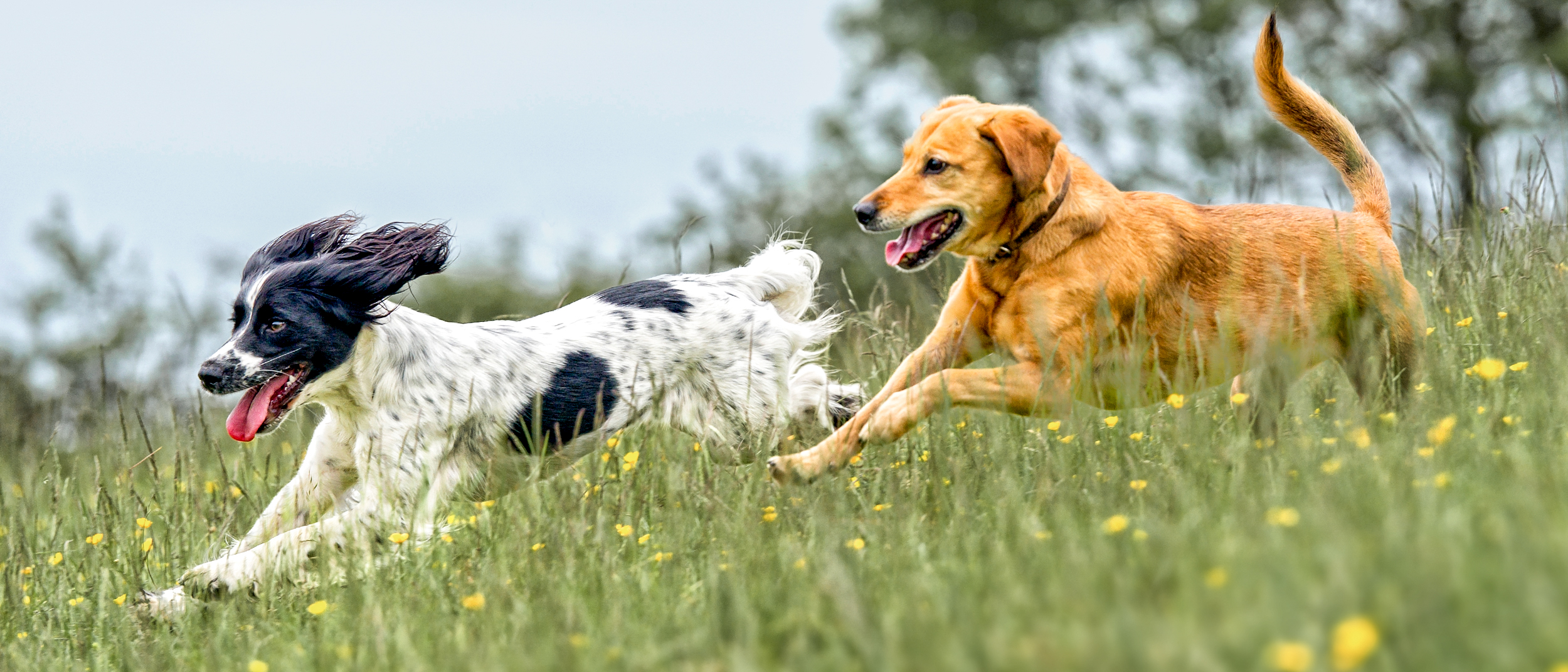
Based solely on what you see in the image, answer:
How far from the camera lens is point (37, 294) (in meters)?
15.6

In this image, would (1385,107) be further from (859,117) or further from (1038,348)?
(1038,348)

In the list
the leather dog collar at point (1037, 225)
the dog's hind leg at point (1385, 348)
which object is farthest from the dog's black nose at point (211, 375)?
the dog's hind leg at point (1385, 348)

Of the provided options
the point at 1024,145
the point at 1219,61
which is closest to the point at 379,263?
the point at 1024,145

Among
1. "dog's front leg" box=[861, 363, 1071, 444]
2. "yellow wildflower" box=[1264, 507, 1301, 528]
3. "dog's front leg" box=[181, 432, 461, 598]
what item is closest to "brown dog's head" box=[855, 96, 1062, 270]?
"dog's front leg" box=[861, 363, 1071, 444]

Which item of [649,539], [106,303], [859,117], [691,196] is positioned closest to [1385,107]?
[859,117]

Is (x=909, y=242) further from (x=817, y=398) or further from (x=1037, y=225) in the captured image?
(x=817, y=398)

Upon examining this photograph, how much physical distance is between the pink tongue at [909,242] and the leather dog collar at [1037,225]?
0.28 meters

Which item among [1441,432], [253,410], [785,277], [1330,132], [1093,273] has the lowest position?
[253,410]

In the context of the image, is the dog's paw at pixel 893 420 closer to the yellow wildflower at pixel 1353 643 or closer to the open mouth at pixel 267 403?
the open mouth at pixel 267 403

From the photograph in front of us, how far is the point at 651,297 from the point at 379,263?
4.07ft

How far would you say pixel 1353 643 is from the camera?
173 centimetres

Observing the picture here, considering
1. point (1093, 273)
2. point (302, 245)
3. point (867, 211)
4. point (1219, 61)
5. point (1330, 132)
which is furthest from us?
point (1219, 61)

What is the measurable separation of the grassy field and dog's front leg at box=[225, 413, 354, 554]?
0.30 metres

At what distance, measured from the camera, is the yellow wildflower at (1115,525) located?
2777mm
